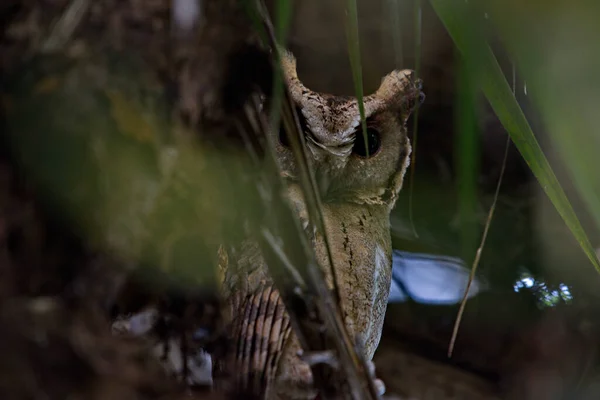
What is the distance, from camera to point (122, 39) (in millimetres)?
834

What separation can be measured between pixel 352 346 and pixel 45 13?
519 millimetres

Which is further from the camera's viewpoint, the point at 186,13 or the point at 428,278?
the point at 428,278

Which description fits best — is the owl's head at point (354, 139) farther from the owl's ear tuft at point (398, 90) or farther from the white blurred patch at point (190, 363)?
the white blurred patch at point (190, 363)

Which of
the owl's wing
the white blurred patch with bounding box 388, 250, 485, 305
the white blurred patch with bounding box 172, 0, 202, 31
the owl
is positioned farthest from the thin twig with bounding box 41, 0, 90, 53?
the white blurred patch with bounding box 388, 250, 485, 305

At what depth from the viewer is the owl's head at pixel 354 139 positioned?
1.01 meters

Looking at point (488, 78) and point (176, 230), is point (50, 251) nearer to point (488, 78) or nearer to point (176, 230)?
point (176, 230)

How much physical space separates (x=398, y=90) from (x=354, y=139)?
4.2 inches

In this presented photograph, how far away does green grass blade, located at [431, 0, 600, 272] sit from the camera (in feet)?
1.56

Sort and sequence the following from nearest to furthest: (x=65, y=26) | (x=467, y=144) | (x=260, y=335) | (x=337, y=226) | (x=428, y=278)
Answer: (x=467, y=144)
(x=65, y=26)
(x=260, y=335)
(x=337, y=226)
(x=428, y=278)

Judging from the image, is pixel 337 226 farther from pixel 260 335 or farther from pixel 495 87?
pixel 495 87

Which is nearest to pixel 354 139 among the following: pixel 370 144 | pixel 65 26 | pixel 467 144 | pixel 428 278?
pixel 370 144

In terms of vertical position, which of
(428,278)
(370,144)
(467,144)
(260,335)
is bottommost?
(428,278)

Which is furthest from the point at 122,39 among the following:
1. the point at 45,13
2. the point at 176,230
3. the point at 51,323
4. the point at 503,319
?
the point at 503,319

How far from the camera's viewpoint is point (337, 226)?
41.6 inches
